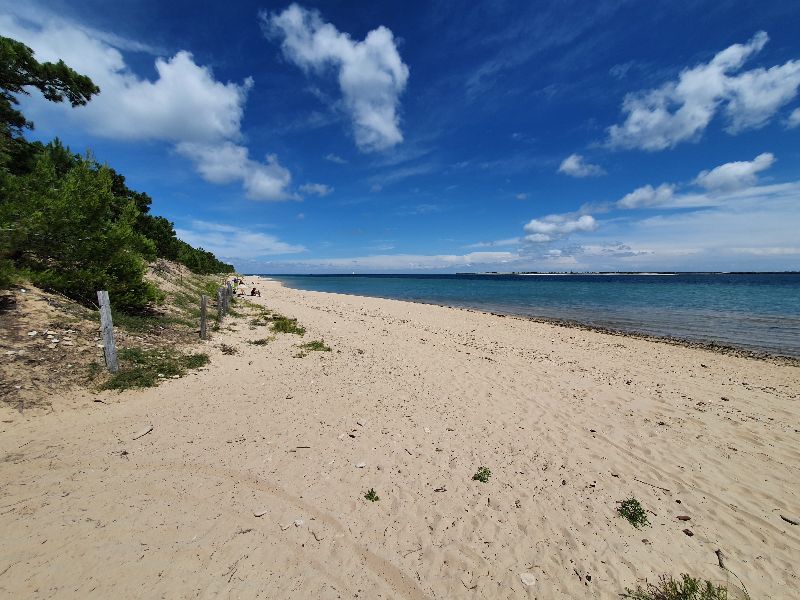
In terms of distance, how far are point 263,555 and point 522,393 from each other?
8745mm

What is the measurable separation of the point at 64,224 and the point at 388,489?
1443cm

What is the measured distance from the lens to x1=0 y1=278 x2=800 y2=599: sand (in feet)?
14.1

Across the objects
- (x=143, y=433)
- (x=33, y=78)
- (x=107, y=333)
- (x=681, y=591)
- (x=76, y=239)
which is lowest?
(x=681, y=591)

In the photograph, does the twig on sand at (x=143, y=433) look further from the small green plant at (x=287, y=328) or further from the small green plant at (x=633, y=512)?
the small green plant at (x=287, y=328)

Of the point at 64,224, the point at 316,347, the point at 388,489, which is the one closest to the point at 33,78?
the point at 64,224

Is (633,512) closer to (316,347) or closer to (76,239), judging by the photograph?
(316,347)

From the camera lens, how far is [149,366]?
416 inches

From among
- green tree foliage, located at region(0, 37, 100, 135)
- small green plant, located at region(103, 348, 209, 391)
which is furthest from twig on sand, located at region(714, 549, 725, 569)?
green tree foliage, located at region(0, 37, 100, 135)

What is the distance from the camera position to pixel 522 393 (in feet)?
36.0

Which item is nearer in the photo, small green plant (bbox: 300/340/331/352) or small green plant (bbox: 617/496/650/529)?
small green plant (bbox: 617/496/650/529)

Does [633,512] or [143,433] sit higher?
[143,433]

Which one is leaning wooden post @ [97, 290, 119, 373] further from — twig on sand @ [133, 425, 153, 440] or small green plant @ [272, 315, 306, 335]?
small green plant @ [272, 315, 306, 335]

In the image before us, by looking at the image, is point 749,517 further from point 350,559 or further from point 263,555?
point 263,555

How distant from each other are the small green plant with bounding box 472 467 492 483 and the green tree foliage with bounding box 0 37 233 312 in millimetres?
14021
